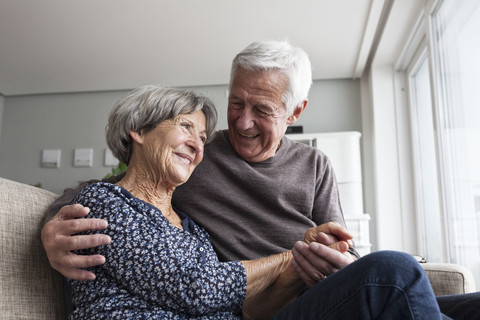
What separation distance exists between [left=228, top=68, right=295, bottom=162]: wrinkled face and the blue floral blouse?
62cm

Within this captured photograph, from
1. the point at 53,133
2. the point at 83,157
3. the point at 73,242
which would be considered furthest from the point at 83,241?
the point at 53,133

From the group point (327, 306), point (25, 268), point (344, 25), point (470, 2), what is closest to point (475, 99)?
point (470, 2)

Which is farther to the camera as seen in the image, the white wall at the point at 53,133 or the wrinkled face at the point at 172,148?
the white wall at the point at 53,133

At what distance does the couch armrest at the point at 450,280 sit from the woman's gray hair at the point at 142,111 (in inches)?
38.8

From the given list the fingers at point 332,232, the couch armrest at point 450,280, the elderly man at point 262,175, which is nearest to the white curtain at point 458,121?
the couch armrest at point 450,280

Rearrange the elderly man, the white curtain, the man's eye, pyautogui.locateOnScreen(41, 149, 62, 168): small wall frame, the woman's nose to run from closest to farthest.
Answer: the woman's nose → the elderly man → the man's eye → the white curtain → pyautogui.locateOnScreen(41, 149, 62, 168): small wall frame

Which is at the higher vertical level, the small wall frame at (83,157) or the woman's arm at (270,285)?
the small wall frame at (83,157)

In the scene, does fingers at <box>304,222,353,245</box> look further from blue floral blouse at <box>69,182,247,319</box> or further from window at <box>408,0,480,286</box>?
window at <box>408,0,480,286</box>

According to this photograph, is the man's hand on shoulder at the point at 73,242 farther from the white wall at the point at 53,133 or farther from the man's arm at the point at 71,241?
the white wall at the point at 53,133

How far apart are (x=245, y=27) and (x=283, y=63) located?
8.05 ft

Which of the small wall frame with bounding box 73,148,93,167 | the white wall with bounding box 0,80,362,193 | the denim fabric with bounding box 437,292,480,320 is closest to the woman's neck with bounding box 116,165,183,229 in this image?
the denim fabric with bounding box 437,292,480,320

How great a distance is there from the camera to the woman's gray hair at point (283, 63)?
5.27 ft

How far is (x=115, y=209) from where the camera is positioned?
3.48 feet

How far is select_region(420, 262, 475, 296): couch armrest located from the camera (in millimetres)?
1437
